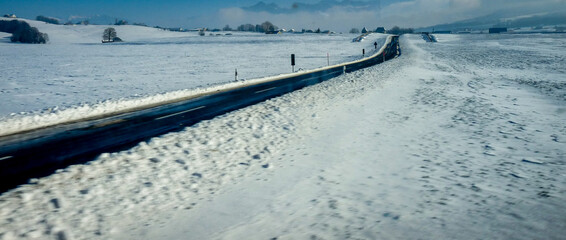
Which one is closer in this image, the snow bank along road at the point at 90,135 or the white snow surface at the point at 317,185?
the white snow surface at the point at 317,185

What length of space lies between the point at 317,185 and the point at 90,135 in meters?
6.71

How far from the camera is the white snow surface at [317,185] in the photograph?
4.18m

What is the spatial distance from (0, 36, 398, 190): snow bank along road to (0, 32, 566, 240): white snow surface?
934 millimetres

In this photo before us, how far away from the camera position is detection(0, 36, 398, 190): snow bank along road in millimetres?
6402

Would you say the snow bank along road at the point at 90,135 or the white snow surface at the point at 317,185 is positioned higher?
the snow bank along road at the point at 90,135

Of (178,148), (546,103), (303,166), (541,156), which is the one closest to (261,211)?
(303,166)

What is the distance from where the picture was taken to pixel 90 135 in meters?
8.61

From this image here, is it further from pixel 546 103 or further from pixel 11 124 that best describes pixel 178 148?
pixel 546 103

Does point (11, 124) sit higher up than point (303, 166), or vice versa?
point (11, 124)

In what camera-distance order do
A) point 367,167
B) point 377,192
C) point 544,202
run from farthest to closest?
1. point 367,167
2. point 377,192
3. point 544,202

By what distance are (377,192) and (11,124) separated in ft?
36.3

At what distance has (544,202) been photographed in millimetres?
4691

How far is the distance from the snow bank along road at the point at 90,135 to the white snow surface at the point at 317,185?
36.8 inches

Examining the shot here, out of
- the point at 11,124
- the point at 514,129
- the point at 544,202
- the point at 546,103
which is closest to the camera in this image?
the point at 544,202
